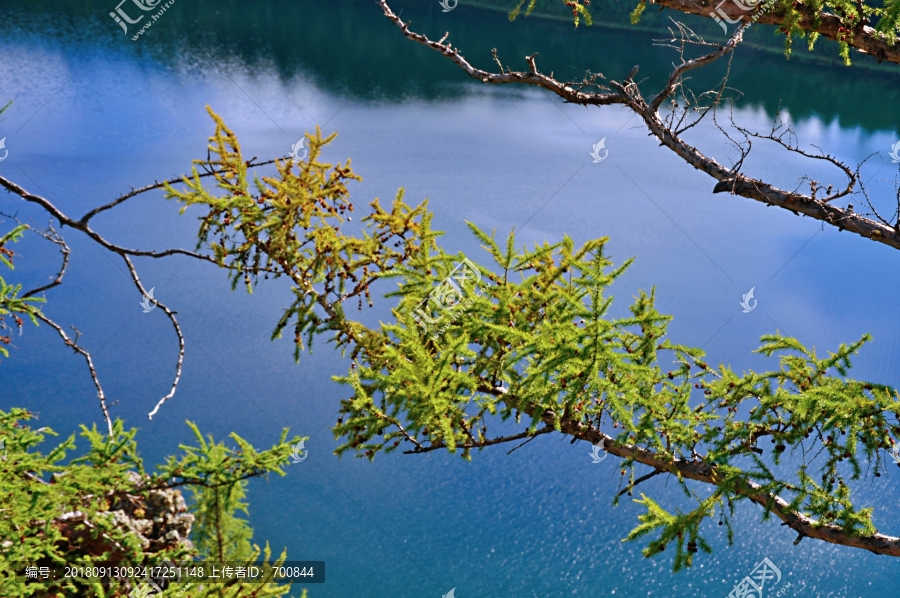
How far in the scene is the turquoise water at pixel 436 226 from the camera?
316 inches

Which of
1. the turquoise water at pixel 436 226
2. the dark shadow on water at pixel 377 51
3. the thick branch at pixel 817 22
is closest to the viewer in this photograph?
the thick branch at pixel 817 22

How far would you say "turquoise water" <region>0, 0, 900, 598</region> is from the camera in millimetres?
8023

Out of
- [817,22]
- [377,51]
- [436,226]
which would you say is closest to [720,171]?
[817,22]

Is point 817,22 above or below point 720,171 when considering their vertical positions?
above

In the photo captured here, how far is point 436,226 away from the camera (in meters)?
12.6

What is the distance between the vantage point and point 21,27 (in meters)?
20.3

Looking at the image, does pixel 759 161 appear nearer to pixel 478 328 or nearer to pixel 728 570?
pixel 728 570

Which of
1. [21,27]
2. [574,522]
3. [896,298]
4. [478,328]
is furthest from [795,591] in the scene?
[21,27]

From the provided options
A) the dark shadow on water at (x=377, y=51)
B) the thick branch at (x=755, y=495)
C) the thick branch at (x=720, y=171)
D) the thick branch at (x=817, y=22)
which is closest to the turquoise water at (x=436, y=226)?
the dark shadow on water at (x=377, y=51)

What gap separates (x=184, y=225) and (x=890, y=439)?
1111 centimetres

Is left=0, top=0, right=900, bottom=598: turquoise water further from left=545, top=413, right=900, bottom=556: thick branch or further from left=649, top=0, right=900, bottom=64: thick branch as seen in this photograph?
left=649, top=0, right=900, bottom=64: thick branch

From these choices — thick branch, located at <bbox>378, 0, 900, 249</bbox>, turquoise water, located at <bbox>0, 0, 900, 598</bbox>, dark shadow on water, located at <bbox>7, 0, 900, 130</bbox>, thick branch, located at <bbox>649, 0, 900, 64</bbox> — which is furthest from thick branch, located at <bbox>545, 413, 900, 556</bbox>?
dark shadow on water, located at <bbox>7, 0, 900, 130</bbox>

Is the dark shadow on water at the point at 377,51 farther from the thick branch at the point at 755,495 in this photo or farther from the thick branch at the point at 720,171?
the thick branch at the point at 755,495

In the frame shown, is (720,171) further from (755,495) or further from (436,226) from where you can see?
(436,226)
